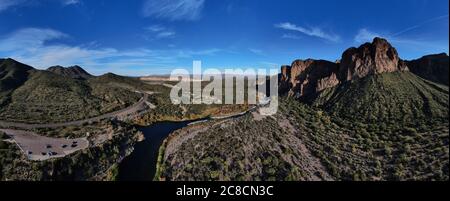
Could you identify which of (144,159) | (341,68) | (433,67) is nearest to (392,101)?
(433,67)

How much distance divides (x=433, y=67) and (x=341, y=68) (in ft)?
71.9

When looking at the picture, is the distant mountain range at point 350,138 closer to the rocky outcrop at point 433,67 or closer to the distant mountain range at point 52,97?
the rocky outcrop at point 433,67

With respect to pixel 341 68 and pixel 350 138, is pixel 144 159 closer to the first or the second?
pixel 350 138

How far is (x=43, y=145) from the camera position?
1458 inches

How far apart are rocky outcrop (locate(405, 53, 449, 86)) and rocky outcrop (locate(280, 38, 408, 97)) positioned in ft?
5.58

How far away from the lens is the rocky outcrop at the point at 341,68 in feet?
170

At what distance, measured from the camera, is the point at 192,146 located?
116 feet

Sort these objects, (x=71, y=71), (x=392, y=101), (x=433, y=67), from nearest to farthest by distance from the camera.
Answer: (x=392, y=101) → (x=433, y=67) → (x=71, y=71)

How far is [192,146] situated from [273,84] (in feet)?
212

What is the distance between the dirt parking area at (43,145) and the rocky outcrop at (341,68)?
2084 inches

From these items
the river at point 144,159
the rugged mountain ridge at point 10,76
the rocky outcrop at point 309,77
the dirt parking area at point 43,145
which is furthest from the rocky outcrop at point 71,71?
the river at point 144,159
